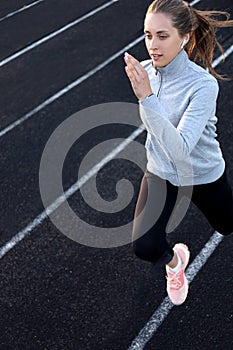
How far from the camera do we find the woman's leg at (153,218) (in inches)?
171

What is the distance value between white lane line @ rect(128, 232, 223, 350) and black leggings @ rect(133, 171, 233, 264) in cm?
66

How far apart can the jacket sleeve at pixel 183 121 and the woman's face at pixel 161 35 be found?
1.17ft

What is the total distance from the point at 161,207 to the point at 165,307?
46.0 inches

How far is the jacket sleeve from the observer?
11.8 feet

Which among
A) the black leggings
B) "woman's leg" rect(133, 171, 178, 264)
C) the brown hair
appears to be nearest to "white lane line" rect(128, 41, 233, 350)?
the black leggings

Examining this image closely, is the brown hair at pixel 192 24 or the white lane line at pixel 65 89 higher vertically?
the brown hair at pixel 192 24

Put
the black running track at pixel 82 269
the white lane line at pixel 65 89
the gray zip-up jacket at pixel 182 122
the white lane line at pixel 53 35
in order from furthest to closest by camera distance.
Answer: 1. the white lane line at pixel 53 35
2. the white lane line at pixel 65 89
3. the black running track at pixel 82 269
4. the gray zip-up jacket at pixel 182 122

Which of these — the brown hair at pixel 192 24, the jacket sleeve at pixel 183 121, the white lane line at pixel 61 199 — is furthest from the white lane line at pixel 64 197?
the brown hair at pixel 192 24

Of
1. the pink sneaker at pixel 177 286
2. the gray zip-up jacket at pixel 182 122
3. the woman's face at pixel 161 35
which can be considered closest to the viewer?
the gray zip-up jacket at pixel 182 122

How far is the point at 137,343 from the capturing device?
4.77 metres

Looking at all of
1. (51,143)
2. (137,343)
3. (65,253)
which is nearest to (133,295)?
(137,343)

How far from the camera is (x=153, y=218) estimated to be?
4414mm

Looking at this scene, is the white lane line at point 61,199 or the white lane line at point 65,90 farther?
the white lane line at point 65,90

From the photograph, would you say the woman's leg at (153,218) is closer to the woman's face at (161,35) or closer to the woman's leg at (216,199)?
the woman's leg at (216,199)
